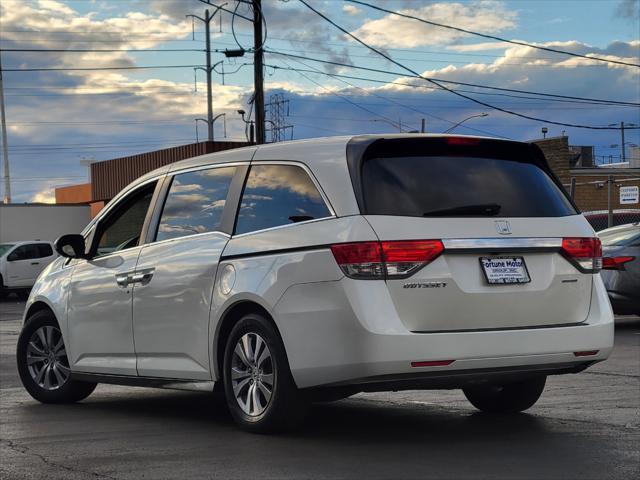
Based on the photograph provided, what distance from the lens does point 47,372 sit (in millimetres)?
9578

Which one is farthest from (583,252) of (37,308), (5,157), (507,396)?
(5,157)

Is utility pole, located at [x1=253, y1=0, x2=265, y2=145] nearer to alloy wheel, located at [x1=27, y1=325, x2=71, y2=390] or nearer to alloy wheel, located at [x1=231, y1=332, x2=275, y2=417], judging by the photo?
alloy wheel, located at [x1=27, y1=325, x2=71, y2=390]

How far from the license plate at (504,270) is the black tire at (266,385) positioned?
1325 mm

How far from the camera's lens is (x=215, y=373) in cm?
762

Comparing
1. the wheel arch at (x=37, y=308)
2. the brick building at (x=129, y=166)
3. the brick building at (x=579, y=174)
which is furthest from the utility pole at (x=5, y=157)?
Result: the wheel arch at (x=37, y=308)

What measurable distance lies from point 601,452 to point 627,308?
9913mm

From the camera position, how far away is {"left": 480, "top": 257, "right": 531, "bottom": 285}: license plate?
6.81 meters

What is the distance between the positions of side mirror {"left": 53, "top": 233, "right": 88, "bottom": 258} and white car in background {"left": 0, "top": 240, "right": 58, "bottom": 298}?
27112mm

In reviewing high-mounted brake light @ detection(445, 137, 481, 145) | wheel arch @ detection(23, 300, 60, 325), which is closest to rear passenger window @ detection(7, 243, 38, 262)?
wheel arch @ detection(23, 300, 60, 325)

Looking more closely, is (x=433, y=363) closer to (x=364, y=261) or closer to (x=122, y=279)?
(x=364, y=261)

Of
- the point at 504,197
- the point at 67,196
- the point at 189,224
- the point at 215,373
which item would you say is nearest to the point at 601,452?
the point at 504,197

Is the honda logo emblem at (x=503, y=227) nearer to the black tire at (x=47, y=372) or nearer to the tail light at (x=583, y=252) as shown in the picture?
the tail light at (x=583, y=252)

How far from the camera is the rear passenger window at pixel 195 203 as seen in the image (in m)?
7.98

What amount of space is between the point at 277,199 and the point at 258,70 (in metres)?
24.6
